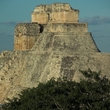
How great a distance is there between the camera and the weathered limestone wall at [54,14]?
60188 millimetres

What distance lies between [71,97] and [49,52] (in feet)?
45.6

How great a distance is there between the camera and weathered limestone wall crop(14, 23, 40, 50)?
6112 cm

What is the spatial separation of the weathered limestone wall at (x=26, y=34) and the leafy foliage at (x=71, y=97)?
16.3m

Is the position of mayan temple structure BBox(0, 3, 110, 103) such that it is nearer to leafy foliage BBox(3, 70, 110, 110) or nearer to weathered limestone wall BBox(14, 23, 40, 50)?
weathered limestone wall BBox(14, 23, 40, 50)

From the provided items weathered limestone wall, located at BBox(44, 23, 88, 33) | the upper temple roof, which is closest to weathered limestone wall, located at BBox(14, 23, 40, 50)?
the upper temple roof

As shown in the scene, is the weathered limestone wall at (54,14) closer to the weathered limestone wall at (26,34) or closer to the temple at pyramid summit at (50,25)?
the temple at pyramid summit at (50,25)

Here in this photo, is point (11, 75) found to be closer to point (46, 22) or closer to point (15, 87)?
point (15, 87)

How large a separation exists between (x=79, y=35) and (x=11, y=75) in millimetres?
7362

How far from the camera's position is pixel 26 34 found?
61.2 meters

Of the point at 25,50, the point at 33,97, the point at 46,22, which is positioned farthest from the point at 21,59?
the point at 33,97

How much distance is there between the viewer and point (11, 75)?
6038 cm

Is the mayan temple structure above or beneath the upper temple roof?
beneath

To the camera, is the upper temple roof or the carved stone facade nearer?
the carved stone facade

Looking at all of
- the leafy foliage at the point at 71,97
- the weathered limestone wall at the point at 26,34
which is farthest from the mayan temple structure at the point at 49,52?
the leafy foliage at the point at 71,97
